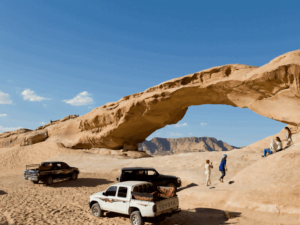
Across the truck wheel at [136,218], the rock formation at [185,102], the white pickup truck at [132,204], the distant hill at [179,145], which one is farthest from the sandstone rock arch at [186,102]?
the distant hill at [179,145]

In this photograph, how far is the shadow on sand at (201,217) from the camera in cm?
813

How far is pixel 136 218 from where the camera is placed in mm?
7414

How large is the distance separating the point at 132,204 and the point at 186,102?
63.3ft

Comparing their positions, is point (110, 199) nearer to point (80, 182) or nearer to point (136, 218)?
point (136, 218)

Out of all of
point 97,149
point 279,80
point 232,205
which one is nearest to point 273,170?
point 232,205

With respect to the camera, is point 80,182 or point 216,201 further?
point 80,182

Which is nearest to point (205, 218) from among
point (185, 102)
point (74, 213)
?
point (74, 213)

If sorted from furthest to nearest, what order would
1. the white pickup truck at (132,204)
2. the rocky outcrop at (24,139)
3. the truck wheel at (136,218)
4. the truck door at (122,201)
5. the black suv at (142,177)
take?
the rocky outcrop at (24,139) → the black suv at (142,177) → the truck door at (122,201) → the truck wheel at (136,218) → the white pickup truck at (132,204)

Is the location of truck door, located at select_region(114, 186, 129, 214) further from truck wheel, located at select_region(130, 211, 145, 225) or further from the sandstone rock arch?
the sandstone rock arch

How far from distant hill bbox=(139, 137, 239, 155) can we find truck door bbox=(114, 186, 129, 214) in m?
120

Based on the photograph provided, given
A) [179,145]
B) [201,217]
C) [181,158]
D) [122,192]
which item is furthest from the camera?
[179,145]

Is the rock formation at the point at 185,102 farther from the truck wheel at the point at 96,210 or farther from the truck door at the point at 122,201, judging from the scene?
the truck wheel at the point at 96,210

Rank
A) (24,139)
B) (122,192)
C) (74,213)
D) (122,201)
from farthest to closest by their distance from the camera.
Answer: (24,139)
(74,213)
(122,192)
(122,201)

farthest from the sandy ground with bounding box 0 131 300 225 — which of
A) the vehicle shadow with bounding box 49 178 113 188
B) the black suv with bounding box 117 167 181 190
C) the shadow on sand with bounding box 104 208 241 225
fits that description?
the black suv with bounding box 117 167 181 190
